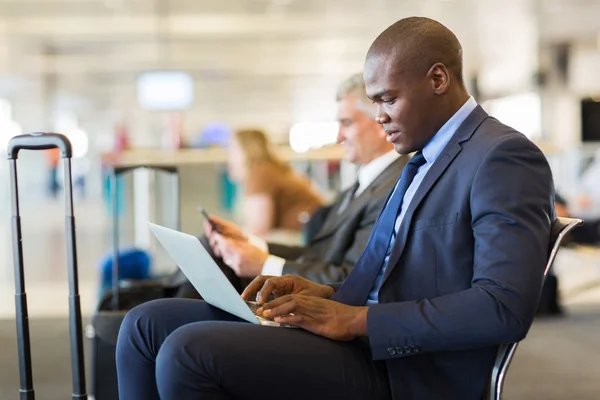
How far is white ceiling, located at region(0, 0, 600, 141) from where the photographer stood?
12.4 meters

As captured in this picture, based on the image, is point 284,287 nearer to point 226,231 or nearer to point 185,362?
point 185,362

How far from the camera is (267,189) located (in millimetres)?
4727

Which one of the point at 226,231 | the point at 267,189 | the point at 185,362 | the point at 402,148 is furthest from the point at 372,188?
the point at 267,189

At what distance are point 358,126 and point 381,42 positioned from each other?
111cm

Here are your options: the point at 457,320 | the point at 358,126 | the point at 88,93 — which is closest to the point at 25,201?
the point at 88,93

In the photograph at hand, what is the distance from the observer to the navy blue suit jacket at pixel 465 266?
1313 mm

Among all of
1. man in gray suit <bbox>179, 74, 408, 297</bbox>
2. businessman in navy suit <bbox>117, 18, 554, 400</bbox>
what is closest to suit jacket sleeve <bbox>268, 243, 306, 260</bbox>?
man in gray suit <bbox>179, 74, 408, 297</bbox>

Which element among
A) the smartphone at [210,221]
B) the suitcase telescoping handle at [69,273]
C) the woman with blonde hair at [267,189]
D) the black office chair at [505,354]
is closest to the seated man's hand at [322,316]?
the black office chair at [505,354]

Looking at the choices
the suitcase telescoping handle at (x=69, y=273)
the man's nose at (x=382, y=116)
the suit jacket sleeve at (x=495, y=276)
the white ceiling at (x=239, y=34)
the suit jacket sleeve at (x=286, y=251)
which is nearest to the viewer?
the suit jacket sleeve at (x=495, y=276)

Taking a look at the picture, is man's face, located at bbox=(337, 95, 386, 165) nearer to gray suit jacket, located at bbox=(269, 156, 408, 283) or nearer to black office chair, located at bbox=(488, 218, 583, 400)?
gray suit jacket, located at bbox=(269, 156, 408, 283)

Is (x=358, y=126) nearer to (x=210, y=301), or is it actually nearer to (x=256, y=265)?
(x=256, y=265)

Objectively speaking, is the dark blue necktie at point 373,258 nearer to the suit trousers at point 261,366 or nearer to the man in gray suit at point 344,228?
the suit trousers at point 261,366

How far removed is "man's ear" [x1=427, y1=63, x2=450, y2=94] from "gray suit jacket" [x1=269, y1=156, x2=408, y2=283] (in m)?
0.69

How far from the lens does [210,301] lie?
1.66 m
